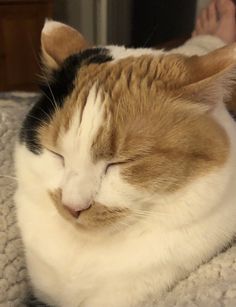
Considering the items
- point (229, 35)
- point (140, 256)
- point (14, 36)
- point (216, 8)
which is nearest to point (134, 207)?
point (140, 256)

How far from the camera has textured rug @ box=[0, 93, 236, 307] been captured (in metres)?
0.64

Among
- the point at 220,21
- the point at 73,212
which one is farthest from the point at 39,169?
the point at 220,21

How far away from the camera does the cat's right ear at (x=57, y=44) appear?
0.75m

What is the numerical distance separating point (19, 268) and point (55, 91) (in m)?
0.33

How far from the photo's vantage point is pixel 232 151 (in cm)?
69

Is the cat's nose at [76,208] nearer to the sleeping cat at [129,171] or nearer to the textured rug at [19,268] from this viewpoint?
the sleeping cat at [129,171]

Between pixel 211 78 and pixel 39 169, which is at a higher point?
pixel 211 78

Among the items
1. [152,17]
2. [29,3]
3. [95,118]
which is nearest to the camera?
[95,118]

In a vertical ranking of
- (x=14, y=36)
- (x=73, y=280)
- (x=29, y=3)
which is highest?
(x=73, y=280)

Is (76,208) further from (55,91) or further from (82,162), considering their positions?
(55,91)

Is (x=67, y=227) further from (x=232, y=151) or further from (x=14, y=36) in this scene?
(x=14, y=36)

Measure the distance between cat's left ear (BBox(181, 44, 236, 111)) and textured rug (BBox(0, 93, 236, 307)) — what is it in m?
0.23

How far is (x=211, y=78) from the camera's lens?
2.02 feet

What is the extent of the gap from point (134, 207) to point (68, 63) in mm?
248
